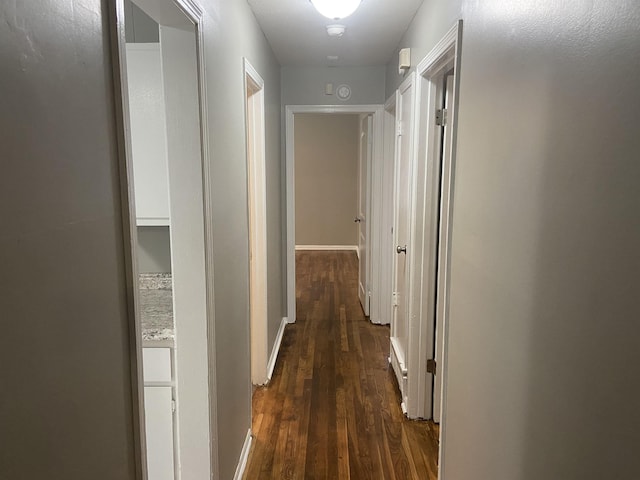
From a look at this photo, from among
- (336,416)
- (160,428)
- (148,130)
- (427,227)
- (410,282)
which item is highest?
(148,130)

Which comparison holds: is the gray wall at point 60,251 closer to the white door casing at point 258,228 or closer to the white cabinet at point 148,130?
the white cabinet at point 148,130

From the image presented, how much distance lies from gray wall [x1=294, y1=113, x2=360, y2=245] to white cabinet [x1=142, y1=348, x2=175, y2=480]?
20.5 feet

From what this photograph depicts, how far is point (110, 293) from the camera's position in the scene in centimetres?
94

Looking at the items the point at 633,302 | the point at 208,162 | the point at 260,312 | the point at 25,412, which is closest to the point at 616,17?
the point at 633,302

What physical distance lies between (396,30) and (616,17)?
240 centimetres

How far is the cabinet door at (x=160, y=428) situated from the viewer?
1.78m

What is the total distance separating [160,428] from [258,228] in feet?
5.19

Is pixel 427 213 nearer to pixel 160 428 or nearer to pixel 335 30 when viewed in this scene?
pixel 335 30

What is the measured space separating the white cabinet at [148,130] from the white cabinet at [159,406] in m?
0.59

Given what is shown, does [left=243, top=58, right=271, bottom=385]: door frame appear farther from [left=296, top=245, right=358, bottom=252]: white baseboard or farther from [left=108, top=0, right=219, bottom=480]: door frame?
[left=296, top=245, right=358, bottom=252]: white baseboard

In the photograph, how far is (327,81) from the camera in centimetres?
411

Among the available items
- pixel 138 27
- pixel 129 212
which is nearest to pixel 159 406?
pixel 129 212

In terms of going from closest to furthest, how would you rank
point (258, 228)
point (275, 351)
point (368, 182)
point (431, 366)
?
point (431, 366), point (258, 228), point (275, 351), point (368, 182)

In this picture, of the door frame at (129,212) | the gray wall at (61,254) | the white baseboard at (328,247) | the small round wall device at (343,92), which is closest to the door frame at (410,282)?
the small round wall device at (343,92)
